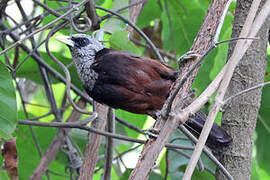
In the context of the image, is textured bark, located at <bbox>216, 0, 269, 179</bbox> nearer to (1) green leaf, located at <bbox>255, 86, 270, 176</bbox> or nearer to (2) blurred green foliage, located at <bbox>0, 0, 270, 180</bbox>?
(2) blurred green foliage, located at <bbox>0, 0, 270, 180</bbox>

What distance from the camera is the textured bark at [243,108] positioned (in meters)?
1.91

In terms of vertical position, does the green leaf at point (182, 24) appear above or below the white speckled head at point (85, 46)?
above

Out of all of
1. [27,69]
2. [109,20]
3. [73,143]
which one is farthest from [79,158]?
[109,20]

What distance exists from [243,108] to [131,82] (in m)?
0.60

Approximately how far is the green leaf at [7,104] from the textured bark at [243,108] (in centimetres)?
90

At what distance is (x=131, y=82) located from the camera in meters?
2.27

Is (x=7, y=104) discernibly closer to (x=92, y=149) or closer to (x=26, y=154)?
(x=92, y=149)

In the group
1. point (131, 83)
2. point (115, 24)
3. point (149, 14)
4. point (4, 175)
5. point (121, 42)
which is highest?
point (149, 14)

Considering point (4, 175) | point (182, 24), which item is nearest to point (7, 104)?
point (4, 175)

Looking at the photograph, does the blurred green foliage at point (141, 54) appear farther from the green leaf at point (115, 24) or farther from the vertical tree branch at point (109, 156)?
Answer: the vertical tree branch at point (109, 156)

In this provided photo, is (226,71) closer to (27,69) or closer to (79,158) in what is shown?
(79,158)

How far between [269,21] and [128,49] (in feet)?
2.46

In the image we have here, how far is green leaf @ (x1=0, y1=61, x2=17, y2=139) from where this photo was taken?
177 cm

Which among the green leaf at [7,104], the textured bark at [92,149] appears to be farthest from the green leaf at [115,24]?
the green leaf at [7,104]
